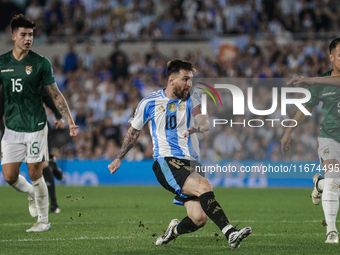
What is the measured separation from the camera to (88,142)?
650 inches

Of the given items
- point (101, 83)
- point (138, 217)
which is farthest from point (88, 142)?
point (138, 217)

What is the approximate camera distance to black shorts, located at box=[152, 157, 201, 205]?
222 inches

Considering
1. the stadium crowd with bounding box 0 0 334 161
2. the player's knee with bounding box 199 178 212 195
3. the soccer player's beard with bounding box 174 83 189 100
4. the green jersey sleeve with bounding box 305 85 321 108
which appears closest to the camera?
the player's knee with bounding box 199 178 212 195

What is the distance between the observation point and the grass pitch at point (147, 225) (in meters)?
5.70

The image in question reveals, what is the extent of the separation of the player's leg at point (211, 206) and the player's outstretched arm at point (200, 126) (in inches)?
20.8

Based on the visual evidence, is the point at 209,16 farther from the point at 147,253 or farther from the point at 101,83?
the point at 147,253

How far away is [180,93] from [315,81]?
1.57 m

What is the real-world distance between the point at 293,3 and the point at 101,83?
7.62 m

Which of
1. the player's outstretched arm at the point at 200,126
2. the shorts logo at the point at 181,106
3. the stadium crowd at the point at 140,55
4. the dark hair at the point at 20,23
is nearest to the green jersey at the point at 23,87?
the dark hair at the point at 20,23

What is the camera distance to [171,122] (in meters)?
5.99

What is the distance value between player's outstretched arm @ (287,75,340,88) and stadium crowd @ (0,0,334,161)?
395 inches

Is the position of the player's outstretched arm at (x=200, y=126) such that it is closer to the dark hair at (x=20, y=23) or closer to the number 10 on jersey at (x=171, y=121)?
the number 10 on jersey at (x=171, y=121)

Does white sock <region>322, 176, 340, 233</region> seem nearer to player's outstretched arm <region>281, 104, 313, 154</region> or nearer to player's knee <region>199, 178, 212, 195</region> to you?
player's outstretched arm <region>281, 104, 313, 154</region>

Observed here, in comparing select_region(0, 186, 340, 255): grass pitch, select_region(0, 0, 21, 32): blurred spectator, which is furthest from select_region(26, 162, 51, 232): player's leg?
select_region(0, 0, 21, 32): blurred spectator
